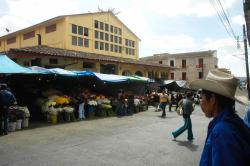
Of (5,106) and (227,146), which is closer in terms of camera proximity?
(227,146)

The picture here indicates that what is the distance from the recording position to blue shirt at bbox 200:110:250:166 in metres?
1.96

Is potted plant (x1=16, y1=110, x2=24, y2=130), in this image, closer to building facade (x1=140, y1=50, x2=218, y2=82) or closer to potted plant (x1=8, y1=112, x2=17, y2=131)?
potted plant (x1=8, y1=112, x2=17, y2=131)

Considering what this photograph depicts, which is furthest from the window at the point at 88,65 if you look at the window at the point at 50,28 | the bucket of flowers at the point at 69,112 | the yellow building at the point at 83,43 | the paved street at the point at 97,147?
the paved street at the point at 97,147

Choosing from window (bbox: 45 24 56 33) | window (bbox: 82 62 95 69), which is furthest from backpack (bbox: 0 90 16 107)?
window (bbox: 45 24 56 33)

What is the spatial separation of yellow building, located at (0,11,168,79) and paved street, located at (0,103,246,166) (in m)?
9.37

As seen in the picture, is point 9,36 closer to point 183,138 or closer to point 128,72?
point 128,72

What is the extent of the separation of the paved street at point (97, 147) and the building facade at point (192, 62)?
4492 cm

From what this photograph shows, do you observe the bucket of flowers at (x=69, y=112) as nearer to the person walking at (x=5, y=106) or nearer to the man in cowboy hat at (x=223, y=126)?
the person walking at (x=5, y=106)

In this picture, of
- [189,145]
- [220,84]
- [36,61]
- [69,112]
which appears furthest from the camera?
[36,61]

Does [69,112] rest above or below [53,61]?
below

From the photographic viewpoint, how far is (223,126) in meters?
2.08

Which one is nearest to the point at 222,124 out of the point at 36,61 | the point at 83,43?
the point at 36,61

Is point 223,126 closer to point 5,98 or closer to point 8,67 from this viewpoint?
point 5,98

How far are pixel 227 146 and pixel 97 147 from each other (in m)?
7.30
